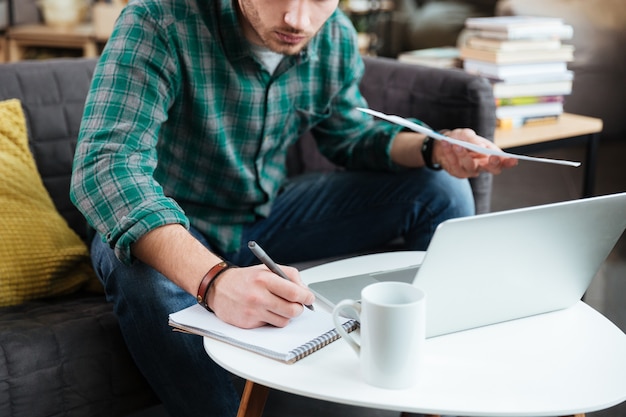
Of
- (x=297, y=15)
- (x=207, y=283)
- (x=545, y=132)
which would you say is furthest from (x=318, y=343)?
(x=545, y=132)

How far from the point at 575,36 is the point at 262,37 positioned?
2.46 m

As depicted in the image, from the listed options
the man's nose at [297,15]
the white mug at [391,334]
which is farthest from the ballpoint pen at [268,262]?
the man's nose at [297,15]

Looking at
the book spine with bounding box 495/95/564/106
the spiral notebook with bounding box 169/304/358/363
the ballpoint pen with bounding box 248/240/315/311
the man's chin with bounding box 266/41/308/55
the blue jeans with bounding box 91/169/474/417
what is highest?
the man's chin with bounding box 266/41/308/55

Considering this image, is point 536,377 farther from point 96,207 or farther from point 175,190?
point 175,190

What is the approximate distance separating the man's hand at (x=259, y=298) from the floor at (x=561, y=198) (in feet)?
2.34

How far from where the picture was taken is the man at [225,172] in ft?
3.65

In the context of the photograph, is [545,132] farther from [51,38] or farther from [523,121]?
[51,38]

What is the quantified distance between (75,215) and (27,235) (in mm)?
208

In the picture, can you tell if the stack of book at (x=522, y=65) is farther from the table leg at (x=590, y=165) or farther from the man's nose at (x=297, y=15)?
the man's nose at (x=297, y=15)

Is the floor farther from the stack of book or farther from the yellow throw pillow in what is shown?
the yellow throw pillow

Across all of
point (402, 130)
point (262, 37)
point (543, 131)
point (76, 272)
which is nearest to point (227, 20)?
point (262, 37)

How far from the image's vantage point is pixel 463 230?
0.88 metres

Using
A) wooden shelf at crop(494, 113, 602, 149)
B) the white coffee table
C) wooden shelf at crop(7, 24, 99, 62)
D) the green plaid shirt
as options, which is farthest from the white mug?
wooden shelf at crop(7, 24, 99, 62)

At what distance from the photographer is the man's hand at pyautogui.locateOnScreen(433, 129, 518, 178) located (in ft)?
4.40
